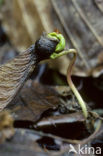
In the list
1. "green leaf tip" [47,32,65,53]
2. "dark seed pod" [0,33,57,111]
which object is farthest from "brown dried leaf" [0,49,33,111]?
"green leaf tip" [47,32,65,53]

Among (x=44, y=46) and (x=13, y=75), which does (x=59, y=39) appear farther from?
(x=13, y=75)

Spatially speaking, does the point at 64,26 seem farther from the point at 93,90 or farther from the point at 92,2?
the point at 93,90

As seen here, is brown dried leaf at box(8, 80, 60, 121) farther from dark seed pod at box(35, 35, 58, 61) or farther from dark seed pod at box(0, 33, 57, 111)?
dark seed pod at box(35, 35, 58, 61)

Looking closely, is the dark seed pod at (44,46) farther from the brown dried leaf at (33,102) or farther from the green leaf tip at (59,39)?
the brown dried leaf at (33,102)

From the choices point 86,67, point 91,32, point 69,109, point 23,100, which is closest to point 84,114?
point 69,109

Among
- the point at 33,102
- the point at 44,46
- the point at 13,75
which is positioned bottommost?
the point at 33,102

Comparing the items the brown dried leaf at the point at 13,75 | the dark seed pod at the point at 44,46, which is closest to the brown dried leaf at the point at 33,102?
the brown dried leaf at the point at 13,75

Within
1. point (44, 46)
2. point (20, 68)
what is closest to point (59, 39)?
point (44, 46)

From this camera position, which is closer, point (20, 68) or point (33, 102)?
point (20, 68)

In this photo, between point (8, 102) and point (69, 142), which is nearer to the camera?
point (69, 142)
